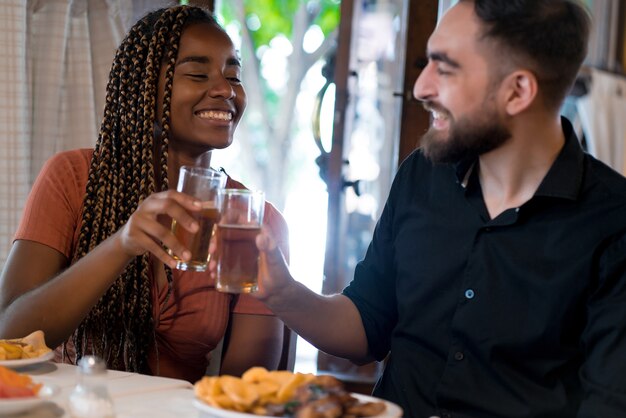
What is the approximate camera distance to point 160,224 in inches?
67.7

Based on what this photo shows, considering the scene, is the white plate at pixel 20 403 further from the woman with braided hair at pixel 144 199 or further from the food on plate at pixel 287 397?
the woman with braided hair at pixel 144 199

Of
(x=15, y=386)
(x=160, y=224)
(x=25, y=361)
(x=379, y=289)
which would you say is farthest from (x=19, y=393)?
(x=379, y=289)

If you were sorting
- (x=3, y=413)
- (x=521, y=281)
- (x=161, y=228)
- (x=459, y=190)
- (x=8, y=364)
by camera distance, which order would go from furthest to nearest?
(x=459, y=190)
(x=521, y=281)
(x=161, y=228)
(x=8, y=364)
(x=3, y=413)

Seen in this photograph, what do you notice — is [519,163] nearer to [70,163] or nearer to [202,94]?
[202,94]

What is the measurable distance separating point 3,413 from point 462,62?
1124 mm

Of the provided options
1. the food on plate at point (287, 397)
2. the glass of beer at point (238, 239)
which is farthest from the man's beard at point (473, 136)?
the food on plate at point (287, 397)

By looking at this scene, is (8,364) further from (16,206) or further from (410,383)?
(16,206)

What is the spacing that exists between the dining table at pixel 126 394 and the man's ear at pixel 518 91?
2.85ft

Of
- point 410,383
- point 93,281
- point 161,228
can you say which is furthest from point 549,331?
point 93,281

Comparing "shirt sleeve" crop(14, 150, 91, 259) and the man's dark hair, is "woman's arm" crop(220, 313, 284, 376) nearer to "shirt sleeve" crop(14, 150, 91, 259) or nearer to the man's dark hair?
"shirt sleeve" crop(14, 150, 91, 259)

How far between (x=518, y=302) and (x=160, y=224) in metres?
0.71

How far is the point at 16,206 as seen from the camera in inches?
113

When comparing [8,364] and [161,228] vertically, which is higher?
[161,228]

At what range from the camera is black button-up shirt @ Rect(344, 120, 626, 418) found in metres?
1.76
